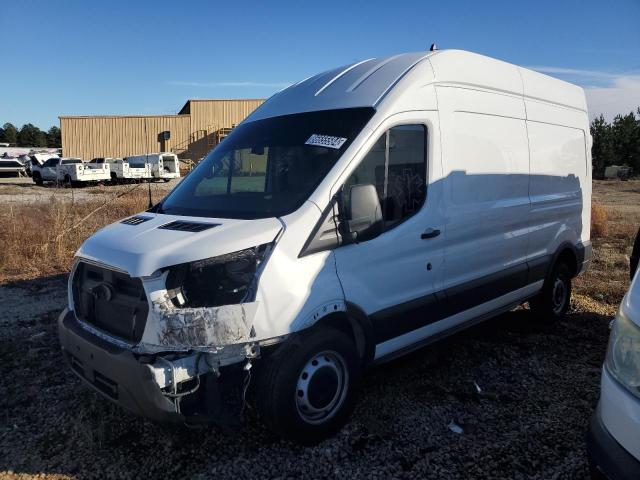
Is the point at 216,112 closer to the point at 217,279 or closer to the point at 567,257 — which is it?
the point at 567,257

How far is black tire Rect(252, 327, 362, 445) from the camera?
2.98m

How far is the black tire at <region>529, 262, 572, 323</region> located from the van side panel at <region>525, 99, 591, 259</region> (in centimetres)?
33

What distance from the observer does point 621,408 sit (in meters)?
2.09

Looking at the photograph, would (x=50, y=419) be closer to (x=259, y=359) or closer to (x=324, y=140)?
(x=259, y=359)

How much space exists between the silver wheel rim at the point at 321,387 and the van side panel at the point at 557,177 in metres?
2.74

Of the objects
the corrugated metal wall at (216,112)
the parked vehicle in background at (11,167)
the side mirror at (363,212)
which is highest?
the corrugated metal wall at (216,112)

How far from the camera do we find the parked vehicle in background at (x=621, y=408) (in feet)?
6.62

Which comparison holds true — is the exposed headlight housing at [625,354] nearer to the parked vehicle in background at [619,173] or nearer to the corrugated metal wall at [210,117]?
the corrugated metal wall at [210,117]

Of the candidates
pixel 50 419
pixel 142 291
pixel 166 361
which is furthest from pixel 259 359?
pixel 50 419

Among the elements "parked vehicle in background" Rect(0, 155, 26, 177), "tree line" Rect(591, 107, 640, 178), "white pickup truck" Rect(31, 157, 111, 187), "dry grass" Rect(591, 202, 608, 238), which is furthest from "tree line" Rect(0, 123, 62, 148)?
"dry grass" Rect(591, 202, 608, 238)

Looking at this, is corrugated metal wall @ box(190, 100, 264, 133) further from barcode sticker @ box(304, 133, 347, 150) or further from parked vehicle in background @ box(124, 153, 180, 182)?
barcode sticker @ box(304, 133, 347, 150)

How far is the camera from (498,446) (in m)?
3.28

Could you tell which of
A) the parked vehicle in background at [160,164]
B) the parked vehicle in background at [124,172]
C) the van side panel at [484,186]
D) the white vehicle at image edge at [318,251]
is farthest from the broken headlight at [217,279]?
the parked vehicle in background at [160,164]

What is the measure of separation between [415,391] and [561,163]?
3.19m
